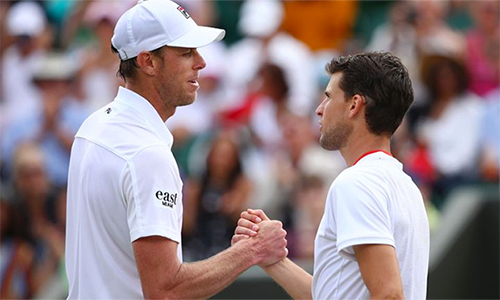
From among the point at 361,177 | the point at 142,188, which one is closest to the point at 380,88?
the point at 361,177

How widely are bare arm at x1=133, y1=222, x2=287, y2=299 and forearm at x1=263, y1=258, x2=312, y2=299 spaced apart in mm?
238

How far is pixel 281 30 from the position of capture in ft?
34.2

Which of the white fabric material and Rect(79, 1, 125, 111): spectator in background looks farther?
the white fabric material

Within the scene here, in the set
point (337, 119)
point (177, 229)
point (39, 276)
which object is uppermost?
point (337, 119)

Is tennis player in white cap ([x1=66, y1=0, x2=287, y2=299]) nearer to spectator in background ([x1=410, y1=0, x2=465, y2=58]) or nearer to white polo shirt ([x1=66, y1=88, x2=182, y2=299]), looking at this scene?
white polo shirt ([x1=66, y1=88, x2=182, y2=299])

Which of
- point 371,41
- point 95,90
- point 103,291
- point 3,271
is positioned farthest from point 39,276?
point 103,291

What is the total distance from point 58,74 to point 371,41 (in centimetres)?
301

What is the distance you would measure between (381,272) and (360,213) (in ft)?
0.69

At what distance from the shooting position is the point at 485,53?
9.39 metres

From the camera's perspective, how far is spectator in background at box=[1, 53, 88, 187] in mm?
9227

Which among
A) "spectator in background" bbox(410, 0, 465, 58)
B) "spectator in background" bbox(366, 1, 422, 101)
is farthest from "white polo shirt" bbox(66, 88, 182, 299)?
"spectator in background" bbox(410, 0, 465, 58)

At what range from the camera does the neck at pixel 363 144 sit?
389cm

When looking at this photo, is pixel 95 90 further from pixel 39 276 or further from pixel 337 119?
pixel 337 119

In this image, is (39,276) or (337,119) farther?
→ (39,276)
